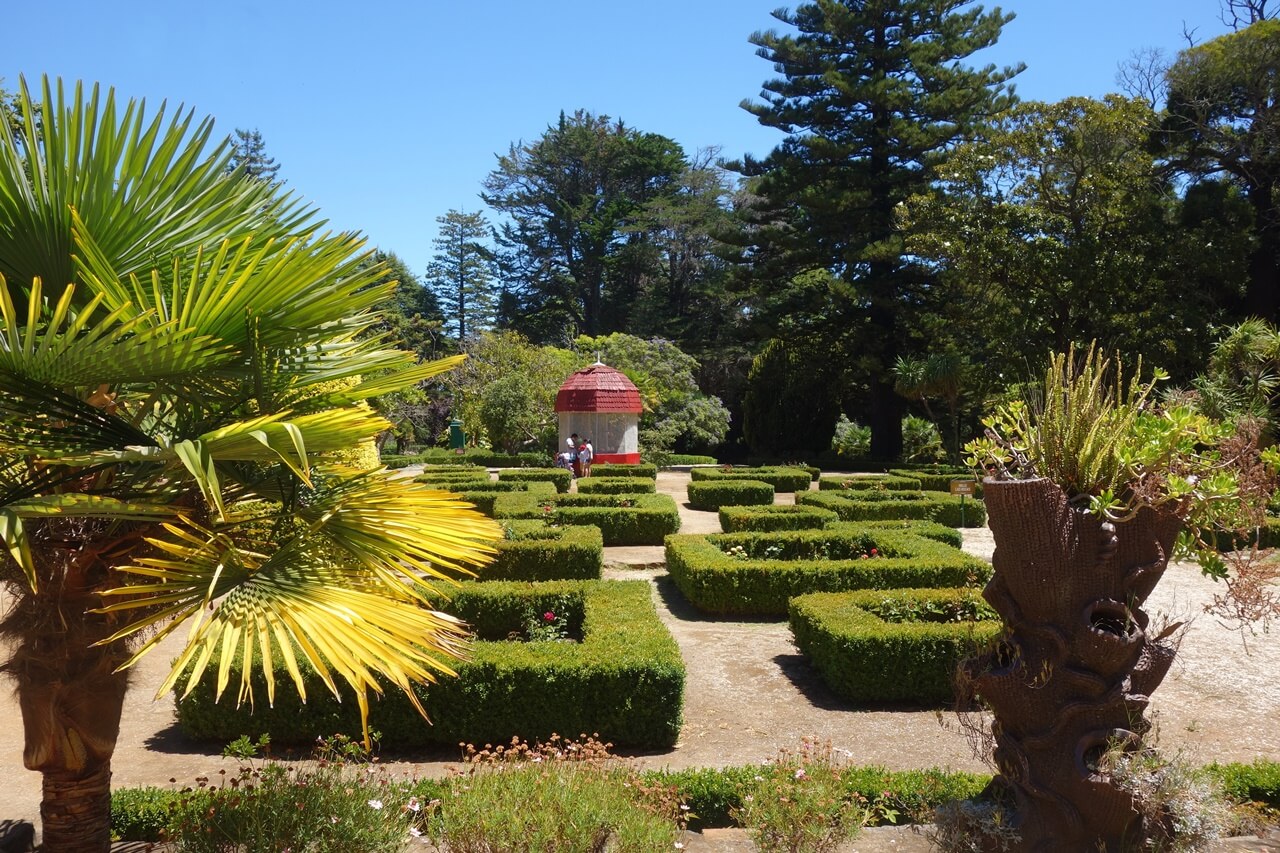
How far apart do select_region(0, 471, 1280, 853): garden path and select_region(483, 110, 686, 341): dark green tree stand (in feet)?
124

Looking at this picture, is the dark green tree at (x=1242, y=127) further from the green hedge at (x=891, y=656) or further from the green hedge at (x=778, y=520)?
the green hedge at (x=891, y=656)

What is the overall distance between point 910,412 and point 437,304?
98.0ft

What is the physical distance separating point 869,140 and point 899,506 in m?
19.7

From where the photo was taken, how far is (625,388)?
1044 inches

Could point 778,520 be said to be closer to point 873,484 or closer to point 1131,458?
point 873,484

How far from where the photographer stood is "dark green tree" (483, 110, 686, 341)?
4691 centimetres

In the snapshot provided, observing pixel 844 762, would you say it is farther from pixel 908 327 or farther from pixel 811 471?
pixel 908 327

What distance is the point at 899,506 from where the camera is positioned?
52.4 feet

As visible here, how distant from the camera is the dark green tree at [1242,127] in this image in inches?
864

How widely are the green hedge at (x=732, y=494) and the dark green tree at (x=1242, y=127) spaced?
47.1 ft

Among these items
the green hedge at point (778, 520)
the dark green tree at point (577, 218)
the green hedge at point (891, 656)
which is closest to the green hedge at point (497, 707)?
the green hedge at point (891, 656)

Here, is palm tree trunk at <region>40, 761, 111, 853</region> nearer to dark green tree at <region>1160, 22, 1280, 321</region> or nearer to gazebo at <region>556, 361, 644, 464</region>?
gazebo at <region>556, 361, 644, 464</region>

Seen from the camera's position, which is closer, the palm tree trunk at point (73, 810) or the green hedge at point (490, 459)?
the palm tree trunk at point (73, 810)

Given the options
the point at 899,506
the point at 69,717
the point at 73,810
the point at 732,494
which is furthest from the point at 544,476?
the point at 69,717
